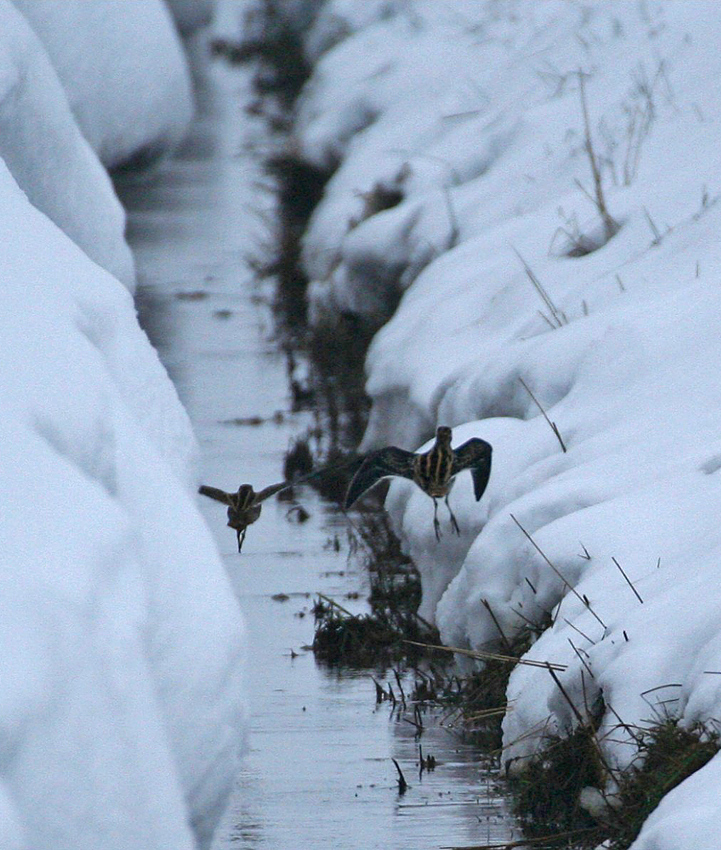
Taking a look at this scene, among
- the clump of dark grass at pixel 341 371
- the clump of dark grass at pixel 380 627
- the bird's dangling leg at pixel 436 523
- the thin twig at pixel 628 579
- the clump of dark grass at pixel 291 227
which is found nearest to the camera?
the thin twig at pixel 628 579

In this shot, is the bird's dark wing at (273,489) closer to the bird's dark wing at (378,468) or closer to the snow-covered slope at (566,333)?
the bird's dark wing at (378,468)

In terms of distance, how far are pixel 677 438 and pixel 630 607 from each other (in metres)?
0.98

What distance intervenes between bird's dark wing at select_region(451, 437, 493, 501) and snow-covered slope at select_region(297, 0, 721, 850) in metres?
0.09

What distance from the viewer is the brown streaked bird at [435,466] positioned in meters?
5.32

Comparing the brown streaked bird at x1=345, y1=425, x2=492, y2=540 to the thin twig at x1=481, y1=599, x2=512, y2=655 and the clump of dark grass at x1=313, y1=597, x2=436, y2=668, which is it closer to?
the clump of dark grass at x1=313, y1=597, x2=436, y2=668

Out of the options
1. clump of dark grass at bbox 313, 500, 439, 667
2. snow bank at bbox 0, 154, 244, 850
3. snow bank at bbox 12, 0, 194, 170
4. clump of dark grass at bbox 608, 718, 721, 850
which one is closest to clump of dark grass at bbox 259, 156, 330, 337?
snow bank at bbox 12, 0, 194, 170

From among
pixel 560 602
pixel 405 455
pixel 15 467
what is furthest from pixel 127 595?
pixel 405 455

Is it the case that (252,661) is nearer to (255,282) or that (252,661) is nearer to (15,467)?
(15,467)

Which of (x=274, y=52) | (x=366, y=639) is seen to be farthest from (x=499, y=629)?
(x=274, y=52)

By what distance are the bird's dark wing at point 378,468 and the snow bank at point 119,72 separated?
6.30 meters

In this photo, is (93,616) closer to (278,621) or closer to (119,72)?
(278,621)

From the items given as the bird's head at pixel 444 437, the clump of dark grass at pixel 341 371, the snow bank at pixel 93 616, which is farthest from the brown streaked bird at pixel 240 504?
the clump of dark grass at pixel 341 371

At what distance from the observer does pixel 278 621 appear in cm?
616

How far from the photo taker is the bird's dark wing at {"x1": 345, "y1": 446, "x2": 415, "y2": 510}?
5.55 metres
